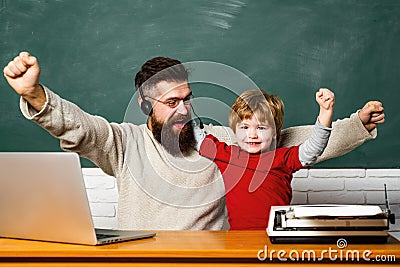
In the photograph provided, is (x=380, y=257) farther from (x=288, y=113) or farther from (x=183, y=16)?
(x=183, y=16)

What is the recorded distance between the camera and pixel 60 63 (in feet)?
10.2

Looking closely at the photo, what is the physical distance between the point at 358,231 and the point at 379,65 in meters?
1.53

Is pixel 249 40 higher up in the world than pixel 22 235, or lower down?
higher up

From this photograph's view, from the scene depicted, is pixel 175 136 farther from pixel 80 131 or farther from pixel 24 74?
pixel 24 74

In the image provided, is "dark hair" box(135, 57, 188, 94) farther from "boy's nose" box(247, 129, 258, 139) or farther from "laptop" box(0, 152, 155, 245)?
"laptop" box(0, 152, 155, 245)

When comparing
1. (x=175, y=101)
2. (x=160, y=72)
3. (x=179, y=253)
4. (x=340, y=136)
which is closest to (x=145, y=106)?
(x=175, y=101)

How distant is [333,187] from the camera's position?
304 centimetres

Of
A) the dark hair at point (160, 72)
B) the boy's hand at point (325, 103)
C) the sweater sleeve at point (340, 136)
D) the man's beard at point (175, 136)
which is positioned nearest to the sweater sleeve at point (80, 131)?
the man's beard at point (175, 136)

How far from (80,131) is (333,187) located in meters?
1.28

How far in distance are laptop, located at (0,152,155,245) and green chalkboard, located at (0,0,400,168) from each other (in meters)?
1.34

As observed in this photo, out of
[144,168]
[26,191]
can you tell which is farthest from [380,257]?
[144,168]

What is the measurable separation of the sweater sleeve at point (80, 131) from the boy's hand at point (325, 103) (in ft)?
2.67

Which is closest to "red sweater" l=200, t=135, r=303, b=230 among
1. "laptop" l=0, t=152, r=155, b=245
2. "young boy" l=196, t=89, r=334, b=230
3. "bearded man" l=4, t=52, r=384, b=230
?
"young boy" l=196, t=89, r=334, b=230

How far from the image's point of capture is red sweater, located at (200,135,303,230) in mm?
2439
